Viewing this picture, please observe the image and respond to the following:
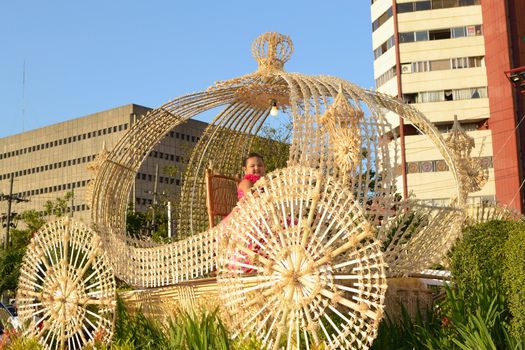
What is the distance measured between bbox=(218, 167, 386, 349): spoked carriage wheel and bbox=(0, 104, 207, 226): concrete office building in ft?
188

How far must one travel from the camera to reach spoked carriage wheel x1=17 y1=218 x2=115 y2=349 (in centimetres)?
706

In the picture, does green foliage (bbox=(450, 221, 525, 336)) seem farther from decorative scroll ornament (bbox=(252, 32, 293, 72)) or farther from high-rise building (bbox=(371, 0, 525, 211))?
high-rise building (bbox=(371, 0, 525, 211))

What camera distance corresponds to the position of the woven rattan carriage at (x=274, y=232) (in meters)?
5.08

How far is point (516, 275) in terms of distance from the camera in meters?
5.38

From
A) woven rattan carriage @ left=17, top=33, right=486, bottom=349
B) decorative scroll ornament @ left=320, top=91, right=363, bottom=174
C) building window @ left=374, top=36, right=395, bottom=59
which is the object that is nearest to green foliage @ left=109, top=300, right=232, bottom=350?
woven rattan carriage @ left=17, top=33, right=486, bottom=349

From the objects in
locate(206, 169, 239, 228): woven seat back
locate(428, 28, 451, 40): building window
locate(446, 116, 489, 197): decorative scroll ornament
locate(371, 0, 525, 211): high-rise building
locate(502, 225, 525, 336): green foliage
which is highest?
locate(428, 28, 451, 40): building window

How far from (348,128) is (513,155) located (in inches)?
1340

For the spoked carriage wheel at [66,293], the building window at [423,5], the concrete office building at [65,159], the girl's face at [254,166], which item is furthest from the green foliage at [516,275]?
the concrete office building at [65,159]

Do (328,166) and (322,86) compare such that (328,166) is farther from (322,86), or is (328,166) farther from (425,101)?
(425,101)

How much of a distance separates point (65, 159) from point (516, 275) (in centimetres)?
7446

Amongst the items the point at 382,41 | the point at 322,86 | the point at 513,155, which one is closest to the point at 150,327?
the point at 322,86

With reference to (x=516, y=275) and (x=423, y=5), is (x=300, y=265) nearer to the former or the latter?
(x=516, y=275)

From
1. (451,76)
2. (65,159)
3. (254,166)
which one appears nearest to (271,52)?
(254,166)

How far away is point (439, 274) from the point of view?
296 inches
